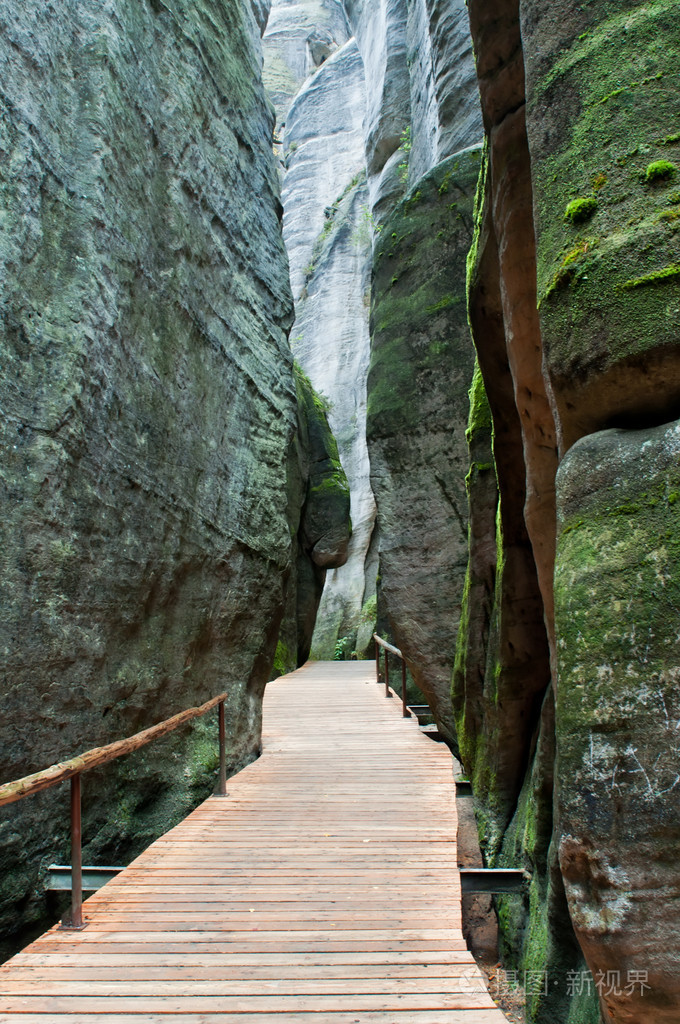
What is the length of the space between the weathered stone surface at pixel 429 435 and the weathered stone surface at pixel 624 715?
742 centimetres

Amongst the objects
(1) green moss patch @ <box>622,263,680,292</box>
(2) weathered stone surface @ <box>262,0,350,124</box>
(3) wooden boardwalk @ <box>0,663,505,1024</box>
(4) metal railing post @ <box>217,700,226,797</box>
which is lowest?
(3) wooden boardwalk @ <box>0,663,505,1024</box>

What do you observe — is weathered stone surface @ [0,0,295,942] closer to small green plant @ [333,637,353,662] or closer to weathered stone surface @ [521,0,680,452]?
weathered stone surface @ [521,0,680,452]

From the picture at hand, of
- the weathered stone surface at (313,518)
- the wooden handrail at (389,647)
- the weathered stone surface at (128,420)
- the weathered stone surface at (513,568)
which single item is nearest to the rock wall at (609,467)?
the weathered stone surface at (513,568)

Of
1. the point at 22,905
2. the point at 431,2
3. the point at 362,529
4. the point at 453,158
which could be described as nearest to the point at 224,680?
the point at 22,905

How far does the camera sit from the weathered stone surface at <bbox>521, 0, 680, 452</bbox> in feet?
9.36

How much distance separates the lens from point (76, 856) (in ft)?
11.3

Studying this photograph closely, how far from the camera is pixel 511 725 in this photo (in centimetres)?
691

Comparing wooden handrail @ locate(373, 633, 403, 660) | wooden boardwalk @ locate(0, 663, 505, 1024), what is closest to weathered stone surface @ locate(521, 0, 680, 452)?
wooden boardwalk @ locate(0, 663, 505, 1024)

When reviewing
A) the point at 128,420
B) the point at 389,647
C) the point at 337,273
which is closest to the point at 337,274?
the point at 337,273

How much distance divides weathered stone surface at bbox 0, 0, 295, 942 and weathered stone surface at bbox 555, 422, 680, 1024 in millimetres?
2931

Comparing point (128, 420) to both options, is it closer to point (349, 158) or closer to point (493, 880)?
point (493, 880)

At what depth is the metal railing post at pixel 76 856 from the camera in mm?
3436

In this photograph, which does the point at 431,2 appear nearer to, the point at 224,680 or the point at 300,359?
the point at 224,680

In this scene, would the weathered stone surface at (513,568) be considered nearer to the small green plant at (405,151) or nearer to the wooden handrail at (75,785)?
the wooden handrail at (75,785)
